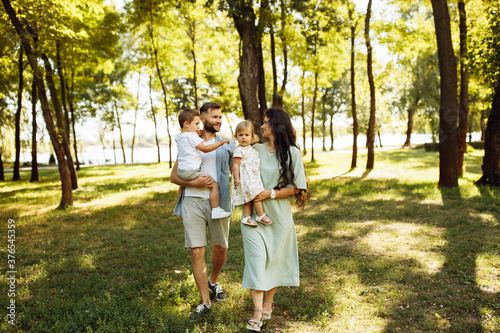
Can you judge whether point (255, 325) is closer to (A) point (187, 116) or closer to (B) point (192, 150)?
(B) point (192, 150)

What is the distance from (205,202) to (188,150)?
0.59 m

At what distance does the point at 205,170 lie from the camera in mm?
3773

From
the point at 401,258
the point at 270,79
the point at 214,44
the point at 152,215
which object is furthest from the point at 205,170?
the point at 270,79

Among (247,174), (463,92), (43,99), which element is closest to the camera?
(247,174)

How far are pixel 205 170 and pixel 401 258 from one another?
341 centimetres

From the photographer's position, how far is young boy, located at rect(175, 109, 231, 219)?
3555 millimetres

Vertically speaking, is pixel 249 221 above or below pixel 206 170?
below

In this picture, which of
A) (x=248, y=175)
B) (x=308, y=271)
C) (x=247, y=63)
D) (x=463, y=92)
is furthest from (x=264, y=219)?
(x=463, y=92)

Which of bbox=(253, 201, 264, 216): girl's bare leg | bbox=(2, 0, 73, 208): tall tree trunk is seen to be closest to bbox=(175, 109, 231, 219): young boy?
bbox=(253, 201, 264, 216): girl's bare leg

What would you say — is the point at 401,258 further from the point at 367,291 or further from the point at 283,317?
the point at 283,317

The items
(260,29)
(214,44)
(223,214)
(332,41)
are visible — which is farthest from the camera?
(214,44)

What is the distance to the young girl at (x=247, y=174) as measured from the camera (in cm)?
331

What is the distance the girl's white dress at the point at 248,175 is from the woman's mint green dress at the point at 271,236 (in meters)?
0.07

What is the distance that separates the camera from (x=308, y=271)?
16.2ft
